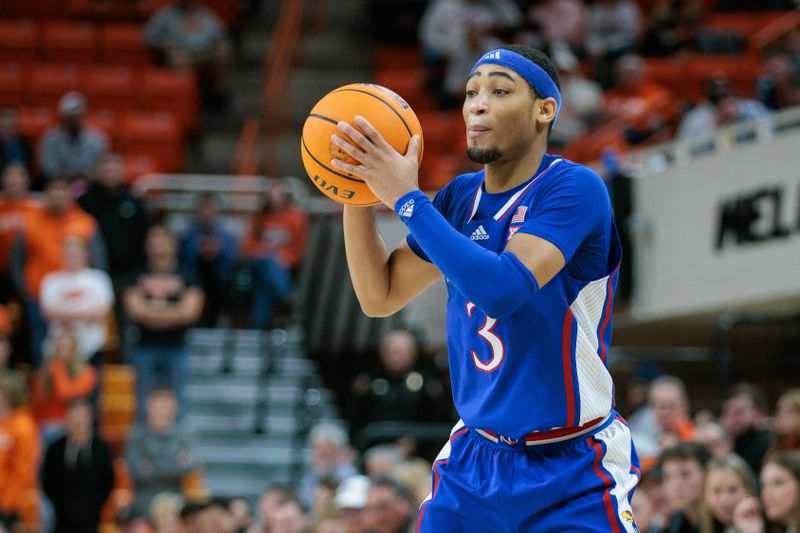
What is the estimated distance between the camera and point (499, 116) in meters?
4.27

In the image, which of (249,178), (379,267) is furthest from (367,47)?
(379,267)

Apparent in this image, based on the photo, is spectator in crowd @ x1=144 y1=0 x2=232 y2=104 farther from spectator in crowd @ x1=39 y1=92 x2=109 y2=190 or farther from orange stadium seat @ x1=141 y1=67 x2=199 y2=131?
spectator in crowd @ x1=39 y1=92 x2=109 y2=190

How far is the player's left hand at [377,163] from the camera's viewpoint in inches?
162

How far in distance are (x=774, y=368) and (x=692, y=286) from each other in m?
1.44

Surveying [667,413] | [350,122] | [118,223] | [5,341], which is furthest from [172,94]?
[350,122]

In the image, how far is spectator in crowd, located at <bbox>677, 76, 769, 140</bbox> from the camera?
47.1 ft

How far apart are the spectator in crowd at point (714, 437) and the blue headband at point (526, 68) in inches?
187

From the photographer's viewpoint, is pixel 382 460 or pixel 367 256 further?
pixel 382 460

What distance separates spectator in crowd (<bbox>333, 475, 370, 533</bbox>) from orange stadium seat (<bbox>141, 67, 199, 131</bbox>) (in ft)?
29.2

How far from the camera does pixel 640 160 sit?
1423 centimetres

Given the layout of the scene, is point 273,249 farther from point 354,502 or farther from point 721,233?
point 354,502

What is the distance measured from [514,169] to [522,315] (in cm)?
52

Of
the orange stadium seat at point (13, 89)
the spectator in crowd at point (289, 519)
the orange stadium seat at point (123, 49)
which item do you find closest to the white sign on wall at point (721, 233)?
the spectator in crowd at point (289, 519)

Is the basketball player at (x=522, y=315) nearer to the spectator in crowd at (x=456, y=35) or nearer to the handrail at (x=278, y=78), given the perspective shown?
the handrail at (x=278, y=78)
